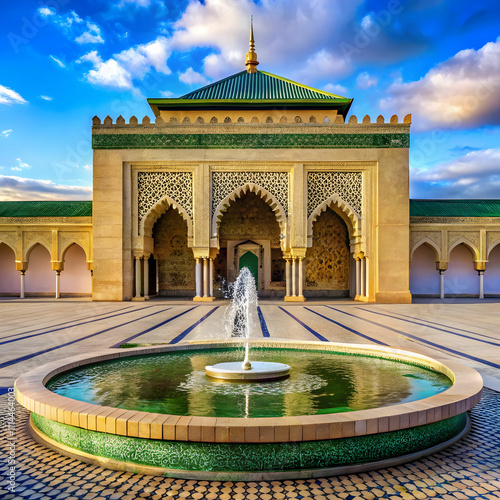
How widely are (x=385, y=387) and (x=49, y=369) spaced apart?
6.11 feet

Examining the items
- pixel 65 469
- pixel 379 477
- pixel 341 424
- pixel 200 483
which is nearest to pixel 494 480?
pixel 379 477

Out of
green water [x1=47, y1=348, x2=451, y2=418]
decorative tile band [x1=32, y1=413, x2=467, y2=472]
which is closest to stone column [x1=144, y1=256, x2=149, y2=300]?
green water [x1=47, y1=348, x2=451, y2=418]

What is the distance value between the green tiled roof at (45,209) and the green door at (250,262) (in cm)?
388

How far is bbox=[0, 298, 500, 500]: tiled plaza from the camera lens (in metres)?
1.54

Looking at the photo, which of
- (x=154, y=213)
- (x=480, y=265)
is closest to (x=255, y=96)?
(x=154, y=213)

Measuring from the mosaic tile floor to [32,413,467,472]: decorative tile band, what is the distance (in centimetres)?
6

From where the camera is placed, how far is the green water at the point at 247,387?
2223mm

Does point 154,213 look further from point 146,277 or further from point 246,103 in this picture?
point 246,103

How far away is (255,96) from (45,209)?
19.7 feet

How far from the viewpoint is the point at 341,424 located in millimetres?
1662

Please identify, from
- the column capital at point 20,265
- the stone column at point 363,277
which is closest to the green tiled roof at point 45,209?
the column capital at point 20,265

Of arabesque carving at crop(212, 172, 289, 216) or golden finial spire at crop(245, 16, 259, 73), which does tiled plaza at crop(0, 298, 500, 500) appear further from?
golden finial spire at crop(245, 16, 259, 73)

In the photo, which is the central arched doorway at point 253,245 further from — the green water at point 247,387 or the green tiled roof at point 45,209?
the green water at point 247,387

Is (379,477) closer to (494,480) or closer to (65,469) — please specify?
(494,480)
